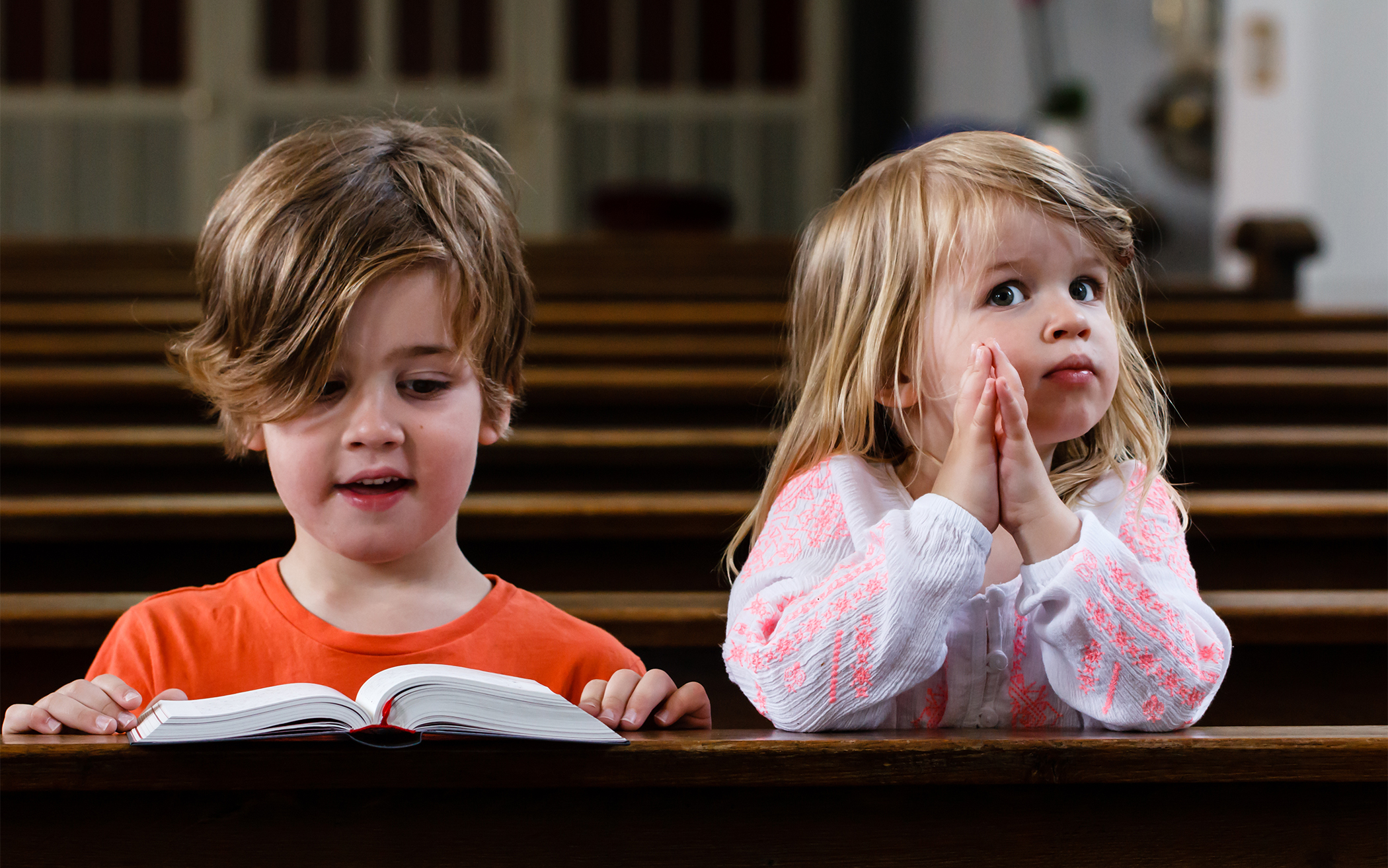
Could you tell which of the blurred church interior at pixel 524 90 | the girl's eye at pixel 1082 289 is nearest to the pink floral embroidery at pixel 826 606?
the girl's eye at pixel 1082 289

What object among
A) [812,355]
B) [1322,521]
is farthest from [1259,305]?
[812,355]

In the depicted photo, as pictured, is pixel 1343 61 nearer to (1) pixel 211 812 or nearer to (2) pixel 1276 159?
(2) pixel 1276 159

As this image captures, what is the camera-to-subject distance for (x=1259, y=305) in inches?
116

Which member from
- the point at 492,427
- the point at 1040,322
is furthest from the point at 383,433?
the point at 1040,322

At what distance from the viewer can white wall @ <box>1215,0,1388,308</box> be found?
11.2 ft

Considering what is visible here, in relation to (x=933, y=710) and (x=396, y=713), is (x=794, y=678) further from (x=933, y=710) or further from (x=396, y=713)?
(x=396, y=713)

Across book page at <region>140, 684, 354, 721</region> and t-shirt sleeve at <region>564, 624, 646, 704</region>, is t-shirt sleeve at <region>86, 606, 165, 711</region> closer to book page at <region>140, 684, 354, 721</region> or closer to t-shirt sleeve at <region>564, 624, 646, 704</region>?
book page at <region>140, 684, 354, 721</region>

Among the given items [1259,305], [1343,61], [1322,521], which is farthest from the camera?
[1343,61]

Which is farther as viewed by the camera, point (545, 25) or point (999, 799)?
point (545, 25)

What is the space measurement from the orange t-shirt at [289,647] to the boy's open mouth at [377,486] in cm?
11

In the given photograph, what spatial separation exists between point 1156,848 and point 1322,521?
106 cm

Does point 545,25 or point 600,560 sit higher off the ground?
point 545,25

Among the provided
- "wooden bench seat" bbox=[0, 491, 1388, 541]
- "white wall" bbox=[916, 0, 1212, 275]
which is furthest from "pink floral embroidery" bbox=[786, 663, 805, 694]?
"white wall" bbox=[916, 0, 1212, 275]

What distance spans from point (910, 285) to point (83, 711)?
2.01 ft
